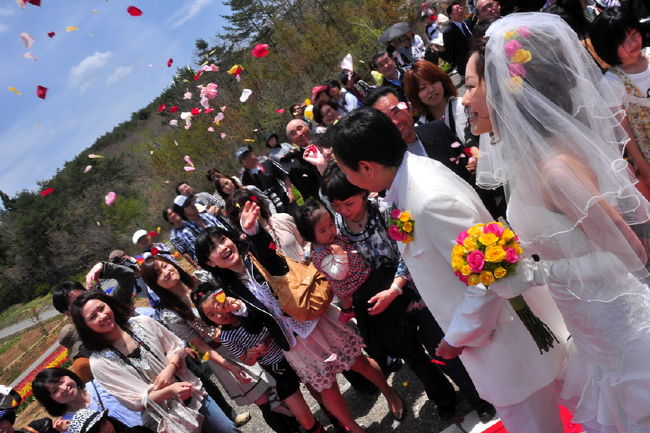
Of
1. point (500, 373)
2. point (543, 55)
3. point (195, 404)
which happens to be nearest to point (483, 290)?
point (500, 373)

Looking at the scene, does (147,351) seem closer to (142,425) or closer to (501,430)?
(142,425)

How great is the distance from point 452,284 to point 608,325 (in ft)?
2.08

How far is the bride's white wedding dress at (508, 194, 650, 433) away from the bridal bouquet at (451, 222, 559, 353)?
12cm

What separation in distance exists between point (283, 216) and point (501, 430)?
230cm

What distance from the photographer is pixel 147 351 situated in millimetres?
3814

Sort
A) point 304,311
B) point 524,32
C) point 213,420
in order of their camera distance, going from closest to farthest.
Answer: point 524,32, point 304,311, point 213,420

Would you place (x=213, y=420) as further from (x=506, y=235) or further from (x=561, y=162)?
(x=561, y=162)

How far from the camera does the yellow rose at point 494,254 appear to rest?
188cm

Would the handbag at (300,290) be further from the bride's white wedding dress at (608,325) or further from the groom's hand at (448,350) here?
the bride's white wedding dress at (608,325)

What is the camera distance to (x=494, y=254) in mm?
1882

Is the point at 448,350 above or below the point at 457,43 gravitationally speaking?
below

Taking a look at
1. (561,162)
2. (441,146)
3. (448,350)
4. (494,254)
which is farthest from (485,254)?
(441,146)

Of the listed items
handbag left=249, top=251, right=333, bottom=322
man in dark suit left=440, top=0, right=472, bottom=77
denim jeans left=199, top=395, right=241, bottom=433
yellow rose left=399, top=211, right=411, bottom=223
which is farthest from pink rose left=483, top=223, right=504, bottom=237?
man in dark suit left=440, top=0, right=472, bottom=77

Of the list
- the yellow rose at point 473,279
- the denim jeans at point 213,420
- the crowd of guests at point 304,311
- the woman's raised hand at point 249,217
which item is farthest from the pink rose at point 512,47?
the denim jeans at point 213,420
